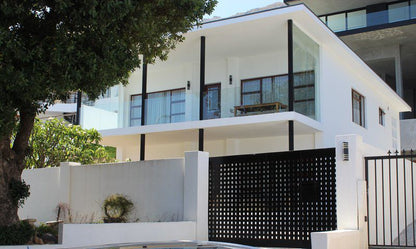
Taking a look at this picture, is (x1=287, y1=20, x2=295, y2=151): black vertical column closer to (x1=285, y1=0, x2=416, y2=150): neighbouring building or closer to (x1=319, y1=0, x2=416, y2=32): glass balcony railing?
(x1=285, y1=0, x2=416, y2=150): neighbouring building

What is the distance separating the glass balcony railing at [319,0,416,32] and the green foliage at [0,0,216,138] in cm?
2456

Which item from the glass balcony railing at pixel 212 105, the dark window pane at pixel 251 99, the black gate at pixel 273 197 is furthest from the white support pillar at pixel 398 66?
the black gate at pixel 273 197

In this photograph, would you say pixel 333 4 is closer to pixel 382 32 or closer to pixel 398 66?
pixel 382 32

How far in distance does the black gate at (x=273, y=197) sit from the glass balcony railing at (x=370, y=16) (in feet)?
75.2

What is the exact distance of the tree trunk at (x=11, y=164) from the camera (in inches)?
410

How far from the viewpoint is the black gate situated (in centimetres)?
1070

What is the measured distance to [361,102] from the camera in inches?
891

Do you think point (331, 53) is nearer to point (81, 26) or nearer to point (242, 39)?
point (242, 39)

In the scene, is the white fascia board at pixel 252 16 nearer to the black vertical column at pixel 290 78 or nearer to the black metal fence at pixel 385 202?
the black vertical column at pixel 290 78

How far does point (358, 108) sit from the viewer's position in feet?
72.7

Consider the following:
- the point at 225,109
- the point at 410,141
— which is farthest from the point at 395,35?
the point at 225,109

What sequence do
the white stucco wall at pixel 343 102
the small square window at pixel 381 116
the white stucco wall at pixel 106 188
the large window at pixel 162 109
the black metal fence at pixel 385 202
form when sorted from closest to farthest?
the black metal fence at pixel 385 202, the white stucco wall at pixel 106 188, the large window at pixel 162 109, the white stucco wall at pixel 343 102, the small square window at pixel 381 116

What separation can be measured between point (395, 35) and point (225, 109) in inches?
725

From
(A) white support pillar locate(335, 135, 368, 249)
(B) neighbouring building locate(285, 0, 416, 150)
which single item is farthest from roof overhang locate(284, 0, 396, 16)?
(A) white support pillar locate(335, 135, 368, 249)
